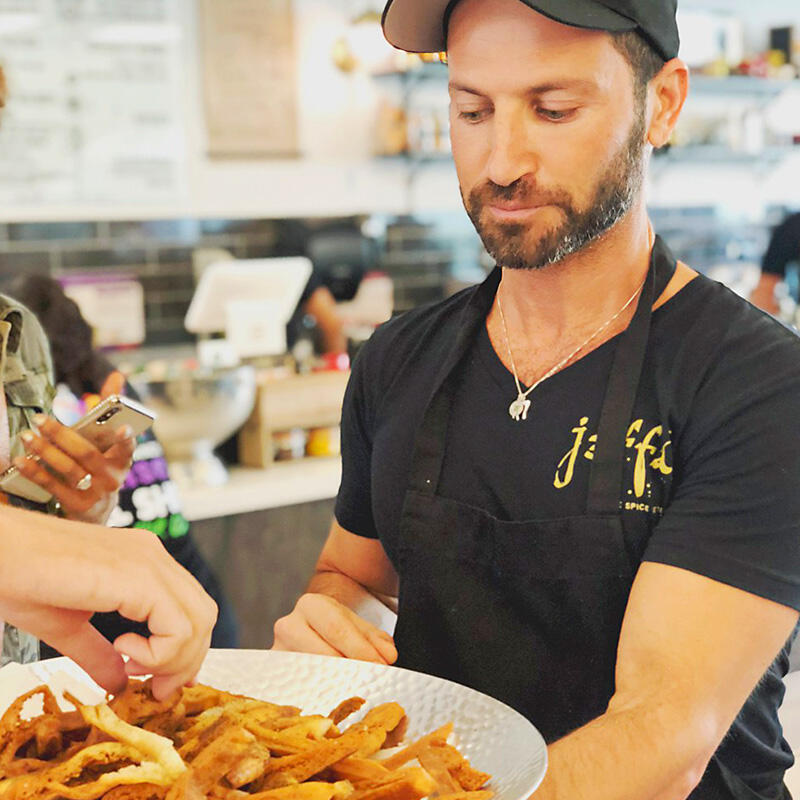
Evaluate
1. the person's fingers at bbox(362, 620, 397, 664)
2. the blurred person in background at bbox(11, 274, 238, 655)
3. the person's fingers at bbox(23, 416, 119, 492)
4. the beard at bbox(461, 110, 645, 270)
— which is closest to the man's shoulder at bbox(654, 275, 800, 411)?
the beard at bbox(461, 110, 645, 270)

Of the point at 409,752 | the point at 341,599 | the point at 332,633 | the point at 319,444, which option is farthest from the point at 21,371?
the point at 319,444

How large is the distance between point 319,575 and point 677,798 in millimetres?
633

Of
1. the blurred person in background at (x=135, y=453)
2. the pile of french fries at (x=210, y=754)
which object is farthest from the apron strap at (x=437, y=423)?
the blurred person in background at (x=135, y=453)

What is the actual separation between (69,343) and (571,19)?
6.50 ft

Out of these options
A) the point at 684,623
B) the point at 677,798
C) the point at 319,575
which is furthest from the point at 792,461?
the point at 319,575

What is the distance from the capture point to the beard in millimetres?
1382

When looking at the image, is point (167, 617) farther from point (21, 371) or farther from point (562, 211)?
point (21, 371)

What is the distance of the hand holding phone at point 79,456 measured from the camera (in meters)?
1.41

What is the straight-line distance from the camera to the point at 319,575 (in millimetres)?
1688

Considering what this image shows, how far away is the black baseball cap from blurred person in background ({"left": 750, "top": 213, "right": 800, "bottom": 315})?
3.19 metres

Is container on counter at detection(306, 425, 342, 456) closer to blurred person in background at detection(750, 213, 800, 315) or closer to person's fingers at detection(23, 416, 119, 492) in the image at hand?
blurred person in background at detection(750, 213, 800, 315)

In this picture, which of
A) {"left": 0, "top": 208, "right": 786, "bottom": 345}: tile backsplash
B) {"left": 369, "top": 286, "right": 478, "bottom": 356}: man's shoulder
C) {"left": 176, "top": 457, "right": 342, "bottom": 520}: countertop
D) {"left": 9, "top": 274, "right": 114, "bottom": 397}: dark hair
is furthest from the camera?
{"left": 0, "top": 208, "right": 786, "bottom": 345}: tile backsplash

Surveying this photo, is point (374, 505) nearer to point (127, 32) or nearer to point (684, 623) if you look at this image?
point (684, 623)

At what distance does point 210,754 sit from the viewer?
0.92 meters
